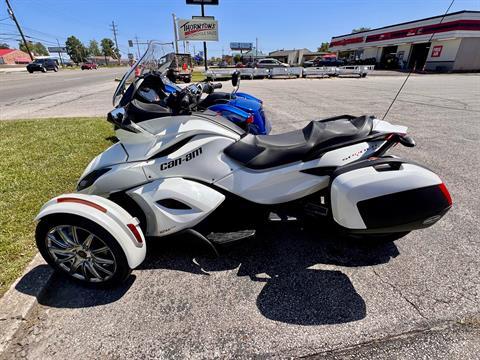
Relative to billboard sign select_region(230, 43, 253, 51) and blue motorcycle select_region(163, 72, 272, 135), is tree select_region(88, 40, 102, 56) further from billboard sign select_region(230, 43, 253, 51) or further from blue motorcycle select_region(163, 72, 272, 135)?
blue motorcycle select_region(163, 72, 272, 135)

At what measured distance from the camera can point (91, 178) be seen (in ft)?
7.41

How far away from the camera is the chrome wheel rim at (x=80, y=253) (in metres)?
2.07

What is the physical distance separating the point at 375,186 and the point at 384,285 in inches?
35.0

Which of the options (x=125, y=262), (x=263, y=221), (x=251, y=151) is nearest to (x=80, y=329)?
(x=125, y=262)

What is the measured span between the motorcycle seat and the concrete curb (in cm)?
182

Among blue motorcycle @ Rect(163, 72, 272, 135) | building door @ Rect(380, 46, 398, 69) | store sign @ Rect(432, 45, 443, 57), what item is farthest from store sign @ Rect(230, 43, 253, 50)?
blue motorcycle @ Rect(163, 72, 272, 135)

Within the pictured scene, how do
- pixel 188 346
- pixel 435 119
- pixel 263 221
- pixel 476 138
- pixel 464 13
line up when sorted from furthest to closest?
pixel 464 13
pixel 435 119
pixel 476 138
pixel 263 221
pixel 188 346

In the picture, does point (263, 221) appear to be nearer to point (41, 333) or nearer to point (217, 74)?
point (41, 333)

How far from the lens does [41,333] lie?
182 centimetres

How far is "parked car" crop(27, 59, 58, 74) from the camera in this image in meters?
39.1

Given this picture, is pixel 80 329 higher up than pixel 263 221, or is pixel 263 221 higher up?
pixel 263 221

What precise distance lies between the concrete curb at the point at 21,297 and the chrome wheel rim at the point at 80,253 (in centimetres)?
21

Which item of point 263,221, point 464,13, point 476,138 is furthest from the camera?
point 464,13

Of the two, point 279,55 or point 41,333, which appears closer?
point 41,333
